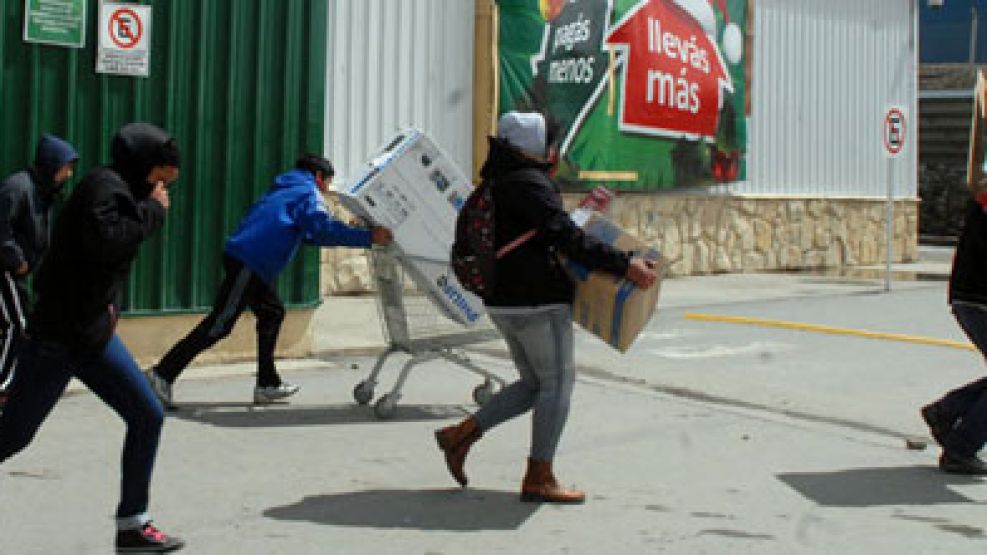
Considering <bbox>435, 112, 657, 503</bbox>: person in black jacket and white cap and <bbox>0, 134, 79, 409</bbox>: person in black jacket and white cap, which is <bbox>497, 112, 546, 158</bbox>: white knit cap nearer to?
<bbox>435, 112, 657, 503</bbox>: person in black jacket and white cap

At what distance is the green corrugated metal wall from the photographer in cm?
813

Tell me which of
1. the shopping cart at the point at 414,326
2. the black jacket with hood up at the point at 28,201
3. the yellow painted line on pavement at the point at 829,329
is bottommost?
the yellow painted line on pavement at the point at 829,329

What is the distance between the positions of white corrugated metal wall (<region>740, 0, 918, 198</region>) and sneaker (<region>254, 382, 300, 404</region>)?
12287 millimetres

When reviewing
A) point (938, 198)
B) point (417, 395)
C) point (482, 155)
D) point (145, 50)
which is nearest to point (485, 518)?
point (417, 395)

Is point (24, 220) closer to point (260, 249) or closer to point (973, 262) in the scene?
point (260, 249)

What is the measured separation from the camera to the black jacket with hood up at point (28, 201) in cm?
689

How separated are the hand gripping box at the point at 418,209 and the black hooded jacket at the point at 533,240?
1696 mm

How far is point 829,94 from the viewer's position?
20812mm

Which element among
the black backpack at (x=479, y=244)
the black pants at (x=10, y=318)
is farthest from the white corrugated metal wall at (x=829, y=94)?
the black backpack at (x=479, y=244)

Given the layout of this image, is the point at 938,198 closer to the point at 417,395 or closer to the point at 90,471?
the point at 417,395

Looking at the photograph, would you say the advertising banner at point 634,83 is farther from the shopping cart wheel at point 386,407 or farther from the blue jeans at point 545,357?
the blue jeans at point 545,357

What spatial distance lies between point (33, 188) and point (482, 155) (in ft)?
27.7

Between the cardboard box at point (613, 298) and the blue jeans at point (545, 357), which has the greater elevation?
the cardboard box at point (613, 298)

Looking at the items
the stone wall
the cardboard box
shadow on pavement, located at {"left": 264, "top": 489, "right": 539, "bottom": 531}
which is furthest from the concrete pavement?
the stone wall
